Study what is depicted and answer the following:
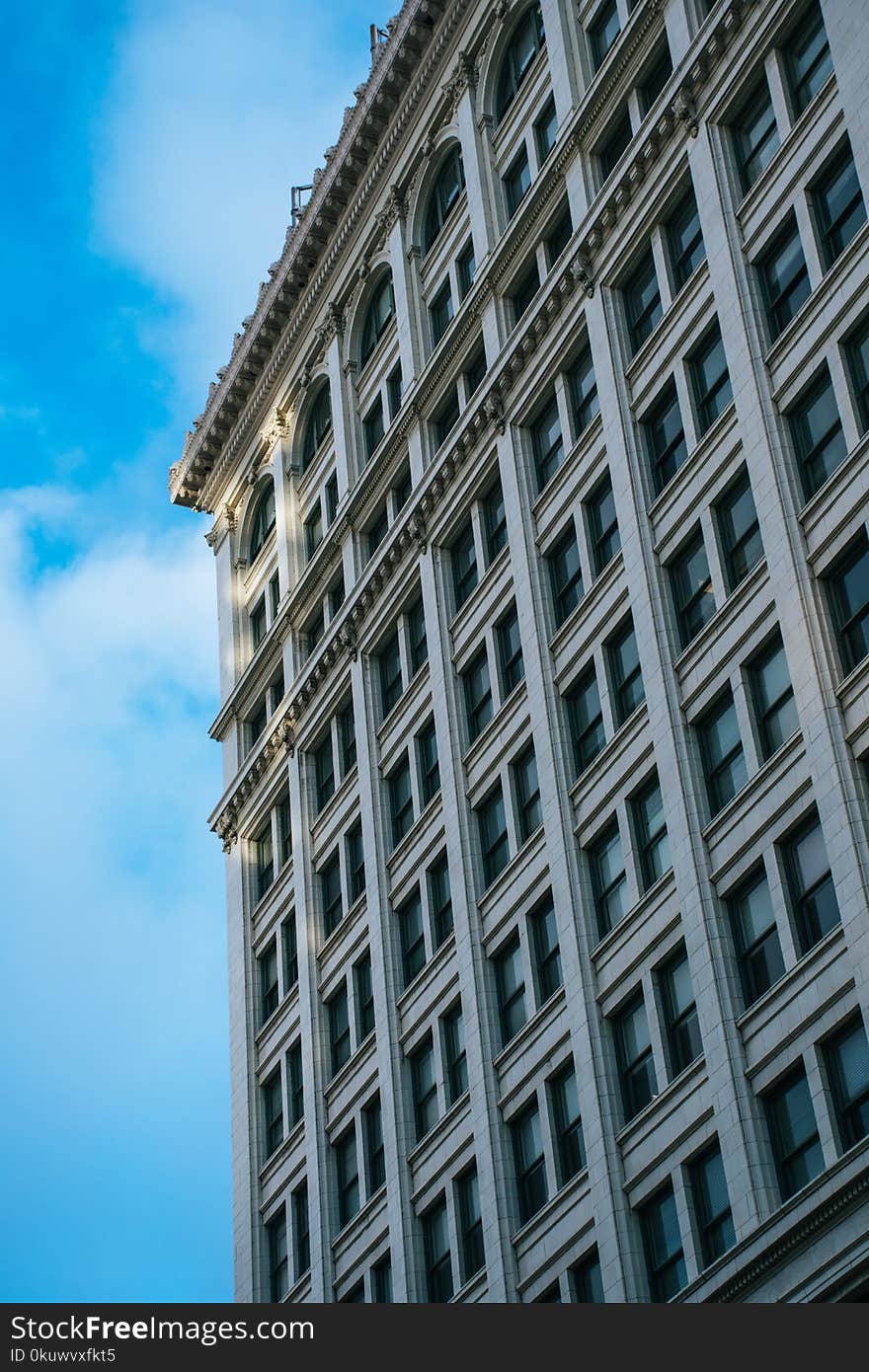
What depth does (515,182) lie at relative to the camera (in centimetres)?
6012

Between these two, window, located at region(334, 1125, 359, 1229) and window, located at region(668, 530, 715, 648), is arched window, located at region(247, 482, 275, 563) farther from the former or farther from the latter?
A: window, located at region(668, 530, 715, 648)

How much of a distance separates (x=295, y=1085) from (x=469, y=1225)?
1272 cm

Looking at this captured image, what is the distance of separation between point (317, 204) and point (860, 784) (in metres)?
36.5

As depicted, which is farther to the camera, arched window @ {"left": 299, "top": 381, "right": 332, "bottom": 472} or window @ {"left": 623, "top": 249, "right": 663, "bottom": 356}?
arched window @ {"left": 299, "top": 381, "right": 332, "bottom": 472}

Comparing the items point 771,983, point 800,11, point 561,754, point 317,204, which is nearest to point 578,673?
point 561,754

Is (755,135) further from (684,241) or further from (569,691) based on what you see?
(569,691)

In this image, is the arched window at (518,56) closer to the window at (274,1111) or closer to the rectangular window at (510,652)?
the rectangular window at (510,652)

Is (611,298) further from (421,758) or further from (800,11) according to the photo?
(421,758)

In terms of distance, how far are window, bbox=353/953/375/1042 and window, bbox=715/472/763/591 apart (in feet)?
54.9

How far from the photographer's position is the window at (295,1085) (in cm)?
6103

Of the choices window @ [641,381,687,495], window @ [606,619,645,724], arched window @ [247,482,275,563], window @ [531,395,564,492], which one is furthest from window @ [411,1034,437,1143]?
arched window @ [247,482,275,563]

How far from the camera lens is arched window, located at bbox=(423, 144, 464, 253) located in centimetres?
6419

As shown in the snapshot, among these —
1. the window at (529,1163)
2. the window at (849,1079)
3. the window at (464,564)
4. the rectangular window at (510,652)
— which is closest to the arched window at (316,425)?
the window at (464,564)

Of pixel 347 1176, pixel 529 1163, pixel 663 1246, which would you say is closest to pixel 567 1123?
pixel 529 1163
